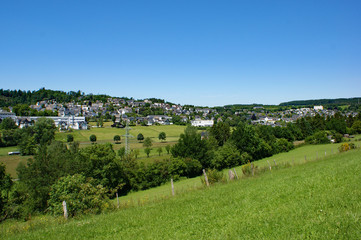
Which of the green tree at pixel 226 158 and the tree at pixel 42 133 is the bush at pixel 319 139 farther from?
the tree at pixel 42 133

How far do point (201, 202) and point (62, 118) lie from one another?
149186mm

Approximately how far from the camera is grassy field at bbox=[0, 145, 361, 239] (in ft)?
18.5

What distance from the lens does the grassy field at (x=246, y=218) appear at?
5625 mm

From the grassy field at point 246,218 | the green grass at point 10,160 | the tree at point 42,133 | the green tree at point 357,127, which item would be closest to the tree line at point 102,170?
the grassy field at point 246,218

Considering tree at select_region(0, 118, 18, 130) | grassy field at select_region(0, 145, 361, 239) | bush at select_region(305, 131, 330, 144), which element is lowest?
bush at select_region(305, 131, 330, 144)

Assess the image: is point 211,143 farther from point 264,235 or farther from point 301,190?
point 264,235

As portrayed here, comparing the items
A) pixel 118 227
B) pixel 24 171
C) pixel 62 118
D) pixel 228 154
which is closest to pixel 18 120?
pixel 62 118

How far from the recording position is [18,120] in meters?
119

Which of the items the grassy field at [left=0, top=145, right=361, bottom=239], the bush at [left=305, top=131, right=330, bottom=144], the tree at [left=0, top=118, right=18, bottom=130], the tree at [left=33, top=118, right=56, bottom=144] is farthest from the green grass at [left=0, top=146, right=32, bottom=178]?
the bush at [left=305, top=131, right=330, bottom=144]

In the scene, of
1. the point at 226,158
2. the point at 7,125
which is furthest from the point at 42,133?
the point at 226,158

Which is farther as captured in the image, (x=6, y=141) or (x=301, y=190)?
(x=6, y=141)

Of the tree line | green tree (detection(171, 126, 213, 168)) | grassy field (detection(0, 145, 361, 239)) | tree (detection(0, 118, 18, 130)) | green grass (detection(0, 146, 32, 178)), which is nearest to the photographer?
grassy field (detection(0, 145, 361, 239))

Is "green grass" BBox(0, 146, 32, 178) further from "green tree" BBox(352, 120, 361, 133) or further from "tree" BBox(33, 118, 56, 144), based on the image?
"green tree" BBox(352, 120, 361, 133)

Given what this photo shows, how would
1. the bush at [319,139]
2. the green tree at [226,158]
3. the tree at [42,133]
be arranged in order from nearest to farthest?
the green tree at [226,158]
the bush at [319,139]
the tree at [42,133]
